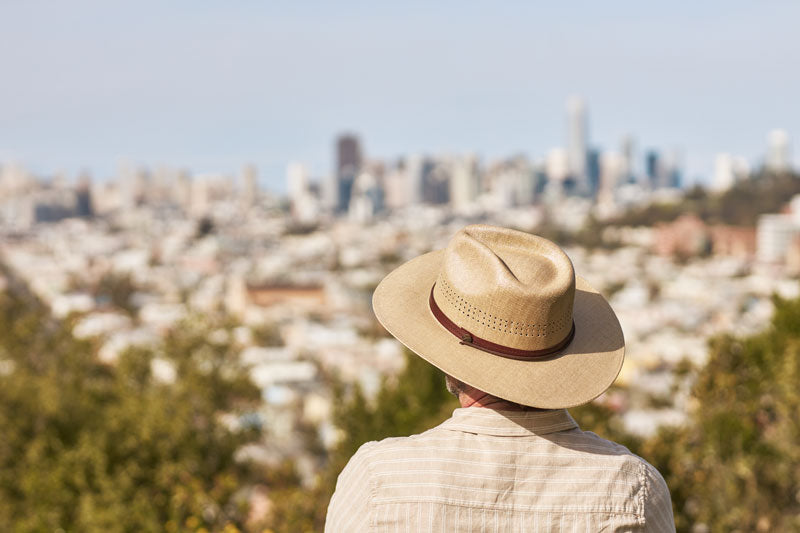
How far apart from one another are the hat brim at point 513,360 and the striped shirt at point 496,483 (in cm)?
5

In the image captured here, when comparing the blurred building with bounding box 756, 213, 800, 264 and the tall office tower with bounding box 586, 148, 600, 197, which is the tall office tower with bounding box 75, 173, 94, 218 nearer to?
the tall office tower with bounding box 586, 148, 600, 197

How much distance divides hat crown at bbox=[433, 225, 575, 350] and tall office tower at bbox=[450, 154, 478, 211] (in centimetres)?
11940

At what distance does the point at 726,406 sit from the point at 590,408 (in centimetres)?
146

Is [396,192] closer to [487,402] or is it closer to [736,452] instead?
[736,452]

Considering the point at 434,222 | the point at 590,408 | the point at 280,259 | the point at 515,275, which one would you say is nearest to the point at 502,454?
the point at 515,275

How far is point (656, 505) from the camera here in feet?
3.74

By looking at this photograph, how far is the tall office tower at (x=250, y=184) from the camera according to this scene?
13388 cm

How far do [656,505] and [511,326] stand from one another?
0.31 m

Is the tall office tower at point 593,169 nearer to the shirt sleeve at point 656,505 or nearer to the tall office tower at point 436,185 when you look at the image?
the tall office tower at point 436,185

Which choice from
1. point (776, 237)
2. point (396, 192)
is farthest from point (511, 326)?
point (396, 192)

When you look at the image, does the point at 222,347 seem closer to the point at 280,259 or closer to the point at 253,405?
the point at 253,405

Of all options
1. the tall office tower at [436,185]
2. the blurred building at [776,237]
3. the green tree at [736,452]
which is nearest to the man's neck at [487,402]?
the green tree at [736,452]

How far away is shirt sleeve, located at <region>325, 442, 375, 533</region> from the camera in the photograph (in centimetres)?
111

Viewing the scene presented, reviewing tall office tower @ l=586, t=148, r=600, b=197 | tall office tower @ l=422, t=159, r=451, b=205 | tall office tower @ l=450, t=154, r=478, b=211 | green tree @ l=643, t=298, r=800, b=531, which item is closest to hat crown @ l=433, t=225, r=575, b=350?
green tree @ l=643, t=298, r=800, b=531
